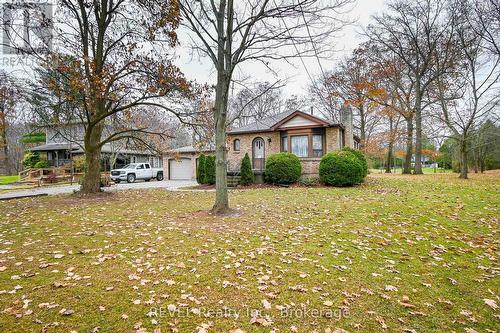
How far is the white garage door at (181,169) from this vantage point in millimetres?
28422

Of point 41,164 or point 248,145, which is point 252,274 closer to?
point 248,145

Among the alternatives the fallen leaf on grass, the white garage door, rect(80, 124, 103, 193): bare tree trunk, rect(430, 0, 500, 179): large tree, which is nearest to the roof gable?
rect(430, 0, 500, 179): large tree

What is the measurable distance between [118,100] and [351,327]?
11172 millimetres

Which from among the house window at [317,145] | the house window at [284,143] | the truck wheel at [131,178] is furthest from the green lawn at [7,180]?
the house window at [317,145]

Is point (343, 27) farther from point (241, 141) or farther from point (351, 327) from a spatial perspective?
point (241, 141)

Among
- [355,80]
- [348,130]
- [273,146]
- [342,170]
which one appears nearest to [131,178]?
[273,146]

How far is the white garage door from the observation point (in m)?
28.4

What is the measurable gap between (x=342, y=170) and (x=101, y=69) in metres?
12.9

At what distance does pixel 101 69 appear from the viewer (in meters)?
11.3

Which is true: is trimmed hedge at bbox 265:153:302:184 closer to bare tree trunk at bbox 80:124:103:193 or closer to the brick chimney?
the brick chimney

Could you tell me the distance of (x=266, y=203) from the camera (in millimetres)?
9922

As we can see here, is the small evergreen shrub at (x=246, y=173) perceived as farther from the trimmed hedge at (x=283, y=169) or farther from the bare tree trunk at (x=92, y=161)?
the bare tree trunk at (x=92, y=161)

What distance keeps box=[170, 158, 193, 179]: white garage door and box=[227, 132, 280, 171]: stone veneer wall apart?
25.4 ft

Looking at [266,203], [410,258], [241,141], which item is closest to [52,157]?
[241,141]
